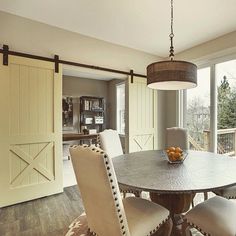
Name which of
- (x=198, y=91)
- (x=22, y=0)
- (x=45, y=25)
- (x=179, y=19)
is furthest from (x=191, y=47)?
(x=22, y=0)

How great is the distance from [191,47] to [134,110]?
1.68 m

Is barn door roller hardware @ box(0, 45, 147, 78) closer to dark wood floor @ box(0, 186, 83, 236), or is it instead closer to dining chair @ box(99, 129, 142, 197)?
dining chair @ box(99, 129, 142, 197)

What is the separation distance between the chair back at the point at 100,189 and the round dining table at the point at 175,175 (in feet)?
0.87

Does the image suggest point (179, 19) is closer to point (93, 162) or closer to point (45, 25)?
point (45, 25)

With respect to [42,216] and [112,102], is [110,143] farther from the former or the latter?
[112,102]

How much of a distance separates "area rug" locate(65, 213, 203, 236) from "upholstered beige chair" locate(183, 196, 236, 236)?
2.00 ft

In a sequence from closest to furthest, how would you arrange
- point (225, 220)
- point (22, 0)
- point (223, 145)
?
point (225, 220) < point (22, 0) < point (223, 145)

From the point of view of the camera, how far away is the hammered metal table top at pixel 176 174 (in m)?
1.34

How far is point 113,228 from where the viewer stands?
1185 millimetres

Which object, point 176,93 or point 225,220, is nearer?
point 225,220

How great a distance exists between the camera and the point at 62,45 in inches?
120

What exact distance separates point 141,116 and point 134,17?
6.52 feet

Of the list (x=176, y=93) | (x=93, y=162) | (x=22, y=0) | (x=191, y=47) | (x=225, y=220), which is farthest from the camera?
(x=176, y=93)

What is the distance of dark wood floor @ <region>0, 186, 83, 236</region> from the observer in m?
2.00
